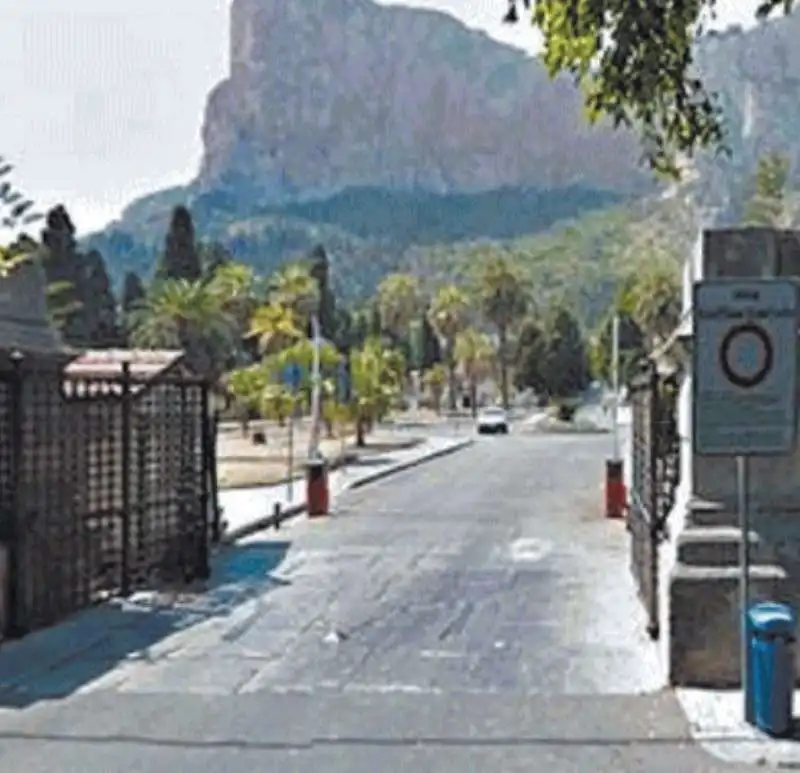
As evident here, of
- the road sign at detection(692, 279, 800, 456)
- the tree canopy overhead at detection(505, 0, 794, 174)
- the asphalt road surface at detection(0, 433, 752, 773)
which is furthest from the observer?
the road sign at detection(692, 279, 800, 456)

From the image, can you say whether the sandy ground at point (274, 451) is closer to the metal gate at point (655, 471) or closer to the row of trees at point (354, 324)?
the row of trees at point (354, 324)

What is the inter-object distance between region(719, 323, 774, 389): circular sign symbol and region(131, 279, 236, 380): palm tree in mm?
65220

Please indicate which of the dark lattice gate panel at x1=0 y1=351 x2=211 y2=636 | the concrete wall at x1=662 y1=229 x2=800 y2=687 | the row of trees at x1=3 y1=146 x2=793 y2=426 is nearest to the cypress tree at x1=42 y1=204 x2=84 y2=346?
the row of trees at x1=3 y1=146 x2=793 y2=426

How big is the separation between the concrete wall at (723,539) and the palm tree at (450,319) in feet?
358

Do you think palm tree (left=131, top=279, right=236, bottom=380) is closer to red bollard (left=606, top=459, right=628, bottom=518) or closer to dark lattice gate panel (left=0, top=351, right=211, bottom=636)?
red bollard (left=606, top=459, right=628, bottom=518)

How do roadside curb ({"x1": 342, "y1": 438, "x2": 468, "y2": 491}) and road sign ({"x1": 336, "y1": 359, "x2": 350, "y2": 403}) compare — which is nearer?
roadside curb ({"x1": 342, "y1": 438, "x2": 468, "y2": 491})

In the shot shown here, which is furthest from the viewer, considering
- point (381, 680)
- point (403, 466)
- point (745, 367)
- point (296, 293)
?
point (296, 293)

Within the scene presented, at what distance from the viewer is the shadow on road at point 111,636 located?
12406 mm

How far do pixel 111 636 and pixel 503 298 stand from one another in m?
102

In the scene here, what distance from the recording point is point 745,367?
34.9 feet

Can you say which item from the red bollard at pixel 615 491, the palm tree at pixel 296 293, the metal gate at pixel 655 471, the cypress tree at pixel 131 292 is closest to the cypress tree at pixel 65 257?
the palm tree at pixel 296 293

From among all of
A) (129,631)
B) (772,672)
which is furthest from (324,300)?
(772,672)

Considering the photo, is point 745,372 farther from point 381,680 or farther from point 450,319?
point 450,319

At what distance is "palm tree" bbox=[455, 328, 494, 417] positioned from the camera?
123 metres
